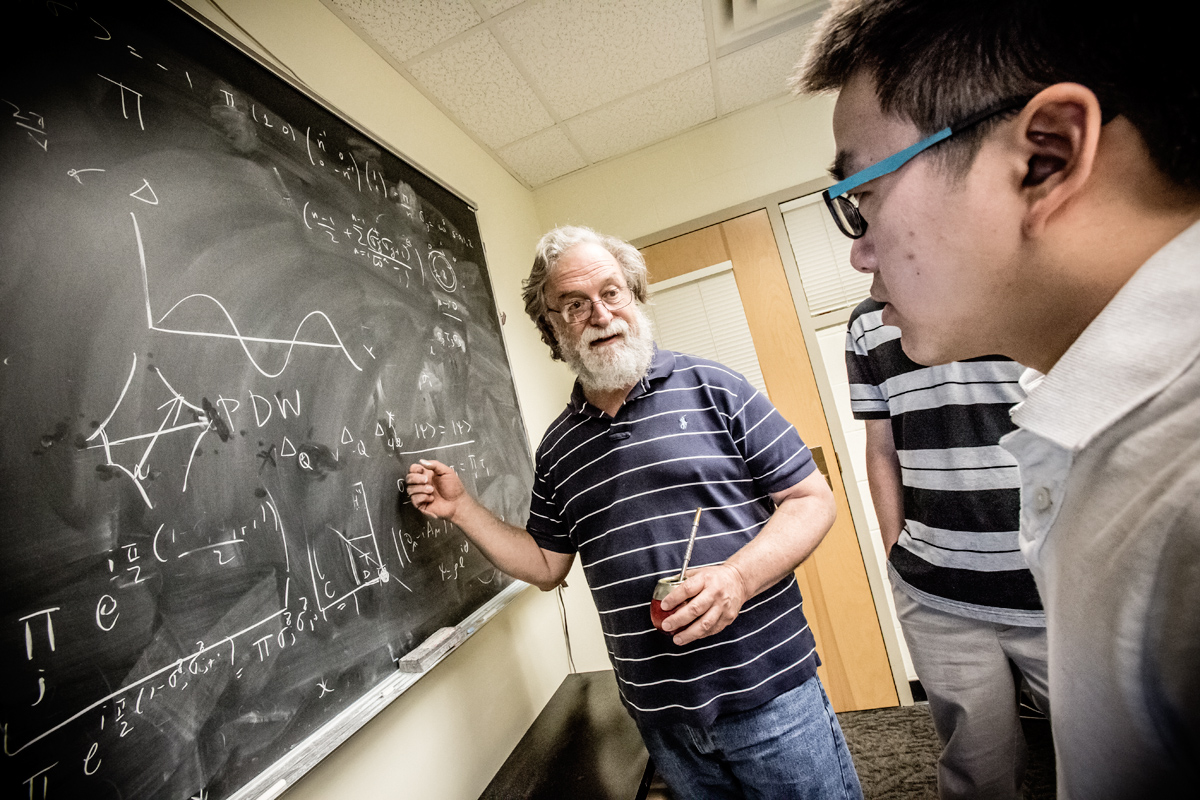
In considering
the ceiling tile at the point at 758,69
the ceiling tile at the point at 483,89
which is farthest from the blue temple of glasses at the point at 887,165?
the ceiling tile at the point at 758,69

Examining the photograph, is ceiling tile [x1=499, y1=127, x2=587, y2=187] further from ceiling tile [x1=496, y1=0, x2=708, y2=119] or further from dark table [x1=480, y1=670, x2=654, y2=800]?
dark table [x1=480, y1=670, x2=654, y2=800]

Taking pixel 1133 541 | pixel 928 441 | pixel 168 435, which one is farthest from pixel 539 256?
pixel 1133 541

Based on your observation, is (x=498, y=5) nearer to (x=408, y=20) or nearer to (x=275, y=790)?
(x=408, y=20)

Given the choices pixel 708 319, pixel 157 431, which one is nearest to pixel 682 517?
pixel 157 431

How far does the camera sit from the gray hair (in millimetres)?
1369

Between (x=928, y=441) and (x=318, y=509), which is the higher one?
(x=318, y=509)

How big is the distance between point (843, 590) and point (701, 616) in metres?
1.79

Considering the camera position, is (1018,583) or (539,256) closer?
(1018,583)

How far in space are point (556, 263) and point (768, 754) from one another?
4.30 feet

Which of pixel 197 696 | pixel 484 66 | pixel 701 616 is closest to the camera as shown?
pixel 197 696

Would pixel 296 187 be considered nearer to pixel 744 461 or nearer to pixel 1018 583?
pixel 744 461

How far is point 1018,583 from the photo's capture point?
3.24 feet

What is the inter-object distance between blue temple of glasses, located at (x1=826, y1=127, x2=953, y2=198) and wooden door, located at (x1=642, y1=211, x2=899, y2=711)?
1949mm

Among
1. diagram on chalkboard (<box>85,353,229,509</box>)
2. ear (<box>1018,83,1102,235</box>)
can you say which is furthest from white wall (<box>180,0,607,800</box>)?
ear (<box>1018,83,1102,235</box>)
